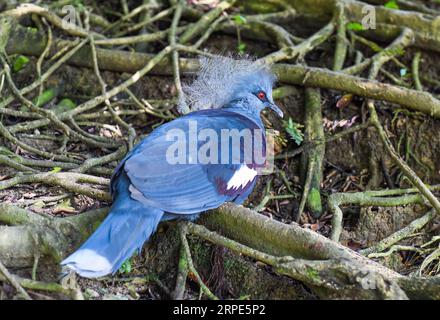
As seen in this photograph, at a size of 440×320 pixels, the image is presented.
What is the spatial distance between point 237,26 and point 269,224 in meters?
3.09

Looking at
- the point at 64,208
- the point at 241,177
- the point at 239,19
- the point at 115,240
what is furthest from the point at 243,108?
the point at 239,19

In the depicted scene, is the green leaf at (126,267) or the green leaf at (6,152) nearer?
the green leaf at (126,267)

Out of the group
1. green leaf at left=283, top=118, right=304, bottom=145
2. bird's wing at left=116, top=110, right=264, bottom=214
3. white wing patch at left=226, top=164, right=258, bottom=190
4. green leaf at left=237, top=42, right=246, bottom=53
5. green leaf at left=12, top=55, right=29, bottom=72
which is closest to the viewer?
bird's wing at left=116, top=110, right=264, bottom=214

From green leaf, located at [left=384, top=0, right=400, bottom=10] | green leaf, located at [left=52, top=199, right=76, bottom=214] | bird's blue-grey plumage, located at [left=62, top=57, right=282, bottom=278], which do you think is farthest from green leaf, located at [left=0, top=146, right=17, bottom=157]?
green leaf, located at [left=384, top=0, right=400, bottom=10]

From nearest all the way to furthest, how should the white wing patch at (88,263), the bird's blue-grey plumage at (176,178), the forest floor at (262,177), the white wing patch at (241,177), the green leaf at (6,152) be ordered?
the white wing patch at (88,263)
the bird's blue-grey plumage at (176,178)
the forest floor at (262,177)
the white wing patch at (241,177)
the green leaf at (6,152)

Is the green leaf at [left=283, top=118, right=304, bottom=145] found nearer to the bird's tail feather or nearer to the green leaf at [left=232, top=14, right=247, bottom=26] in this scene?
the green leaf at [left=232, top=14, right=247, bottom=26]

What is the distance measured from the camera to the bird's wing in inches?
142

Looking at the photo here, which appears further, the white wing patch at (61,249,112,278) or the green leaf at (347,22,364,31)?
the green leaf at (347,22,364,31)

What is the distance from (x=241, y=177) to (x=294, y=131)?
1.36 m

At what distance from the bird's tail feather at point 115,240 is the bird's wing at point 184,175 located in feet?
0.24

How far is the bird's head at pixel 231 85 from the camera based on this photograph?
4.61 m

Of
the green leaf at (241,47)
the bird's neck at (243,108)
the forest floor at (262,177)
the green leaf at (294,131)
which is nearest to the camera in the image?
the forest floor at (262,177)

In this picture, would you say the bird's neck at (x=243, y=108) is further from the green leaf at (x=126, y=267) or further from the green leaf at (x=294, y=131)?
the green leaf at (x=126, y=267)

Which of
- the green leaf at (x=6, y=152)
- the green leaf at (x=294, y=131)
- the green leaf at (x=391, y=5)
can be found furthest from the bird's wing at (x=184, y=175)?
the green leaf at (x=391, y=5)
